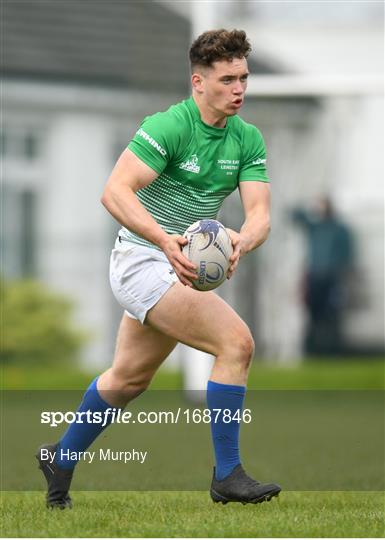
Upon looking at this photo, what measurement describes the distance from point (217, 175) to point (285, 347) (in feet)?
35.1

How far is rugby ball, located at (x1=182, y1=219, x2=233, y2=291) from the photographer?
19.2ft

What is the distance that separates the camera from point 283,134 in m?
17.7

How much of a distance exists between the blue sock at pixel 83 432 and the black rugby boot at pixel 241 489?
66 centimetres

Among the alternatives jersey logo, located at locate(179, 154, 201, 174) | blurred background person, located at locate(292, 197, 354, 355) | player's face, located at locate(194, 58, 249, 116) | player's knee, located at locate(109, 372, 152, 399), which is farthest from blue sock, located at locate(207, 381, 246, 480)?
blurred background person, located at locate(292, 197, 354, 355)

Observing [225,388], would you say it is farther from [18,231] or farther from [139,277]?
[18,231]

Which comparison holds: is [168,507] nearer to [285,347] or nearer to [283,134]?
[285,347]

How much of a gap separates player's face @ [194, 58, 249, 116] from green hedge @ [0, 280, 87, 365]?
10385 mm

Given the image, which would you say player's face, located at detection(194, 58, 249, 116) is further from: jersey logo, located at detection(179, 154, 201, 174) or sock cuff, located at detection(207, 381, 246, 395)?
sock cuff, located at detection(207, 381, 246, 395)

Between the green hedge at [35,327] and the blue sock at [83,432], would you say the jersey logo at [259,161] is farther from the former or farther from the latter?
the green hedge at [35,327]

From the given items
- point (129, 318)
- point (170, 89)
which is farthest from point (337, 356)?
point (129, 318)

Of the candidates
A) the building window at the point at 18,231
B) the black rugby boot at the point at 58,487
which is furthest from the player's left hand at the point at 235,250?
the building window at the point at 18,231

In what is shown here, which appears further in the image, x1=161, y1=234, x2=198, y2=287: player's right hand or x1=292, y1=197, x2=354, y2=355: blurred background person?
x1=292, y1=197, x2=354, y2=355: blurred background person

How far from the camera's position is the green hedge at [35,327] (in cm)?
1641

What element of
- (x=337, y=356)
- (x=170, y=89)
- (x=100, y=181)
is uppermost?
(x=170, y=89)
